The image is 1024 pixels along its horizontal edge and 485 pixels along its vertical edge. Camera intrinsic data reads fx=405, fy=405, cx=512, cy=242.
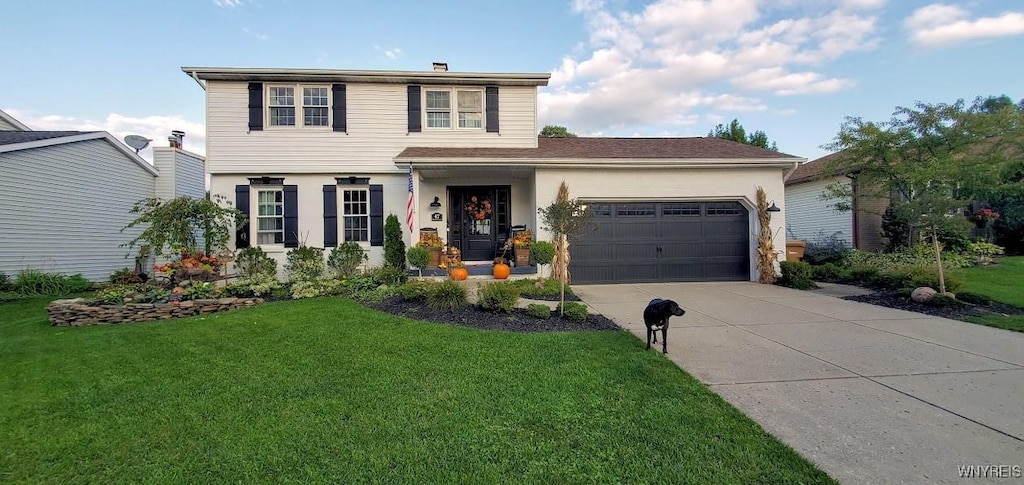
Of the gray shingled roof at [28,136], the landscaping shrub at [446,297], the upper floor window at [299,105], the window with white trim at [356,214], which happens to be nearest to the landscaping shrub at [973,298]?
the landscaping shrub at [446,297]

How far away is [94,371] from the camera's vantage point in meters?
4.07

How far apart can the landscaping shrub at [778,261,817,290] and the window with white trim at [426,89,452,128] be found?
9.07m

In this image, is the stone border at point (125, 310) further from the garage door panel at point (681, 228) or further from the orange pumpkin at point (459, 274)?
the garage door panel at point (681, 228)

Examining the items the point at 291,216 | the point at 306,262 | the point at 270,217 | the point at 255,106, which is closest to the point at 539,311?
the point at 306,262

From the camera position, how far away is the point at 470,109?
11.1 meters

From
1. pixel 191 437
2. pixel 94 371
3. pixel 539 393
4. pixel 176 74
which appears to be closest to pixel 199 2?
pixel 176 74

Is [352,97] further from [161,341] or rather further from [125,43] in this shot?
[161,341]

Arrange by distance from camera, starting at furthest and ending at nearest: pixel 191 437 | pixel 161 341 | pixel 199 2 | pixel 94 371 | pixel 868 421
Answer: pixel 199 2
pixel 161 341
pixel 94 371
pixel 868 421
pixel 191 437

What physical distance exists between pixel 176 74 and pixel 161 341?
844 centimetres

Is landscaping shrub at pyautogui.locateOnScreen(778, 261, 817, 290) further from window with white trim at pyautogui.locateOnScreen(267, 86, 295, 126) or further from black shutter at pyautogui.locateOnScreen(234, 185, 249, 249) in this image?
black shutter at pyautogui.locateOnScreen(234, 185, 249, 249)

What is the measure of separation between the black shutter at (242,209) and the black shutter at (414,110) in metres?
4.54

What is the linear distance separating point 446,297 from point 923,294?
27.2 feet

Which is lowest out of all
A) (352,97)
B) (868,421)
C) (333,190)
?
(868,421)

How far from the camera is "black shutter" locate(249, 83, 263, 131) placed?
1034 cm
